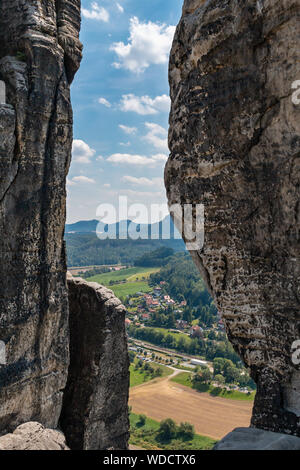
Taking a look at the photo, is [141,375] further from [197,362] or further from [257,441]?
[257,441]

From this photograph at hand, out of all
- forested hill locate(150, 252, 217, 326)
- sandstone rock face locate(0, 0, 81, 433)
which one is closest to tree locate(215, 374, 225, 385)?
forested hill locate(150, 252, 217, 326)

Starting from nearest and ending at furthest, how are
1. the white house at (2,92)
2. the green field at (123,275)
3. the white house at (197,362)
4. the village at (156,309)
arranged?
the white house at (2,92) < the white house at (197,362) < the village at (156,309) < the green field at (123,275)

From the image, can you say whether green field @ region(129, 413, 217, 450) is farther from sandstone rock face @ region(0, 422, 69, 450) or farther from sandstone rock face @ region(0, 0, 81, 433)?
sandstone rock face @ region(0, 0, 81, 433)

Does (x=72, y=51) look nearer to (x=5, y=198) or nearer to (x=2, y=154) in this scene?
(x=2, y=154)

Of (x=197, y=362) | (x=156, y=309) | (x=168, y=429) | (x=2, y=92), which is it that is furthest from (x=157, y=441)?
(x=156, y=309)

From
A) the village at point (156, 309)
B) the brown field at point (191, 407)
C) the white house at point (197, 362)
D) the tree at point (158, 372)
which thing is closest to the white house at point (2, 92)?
the brown field at point (191, 407)

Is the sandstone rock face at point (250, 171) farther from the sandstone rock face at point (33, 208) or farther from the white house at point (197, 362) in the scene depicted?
the white house at point (197, 362)
